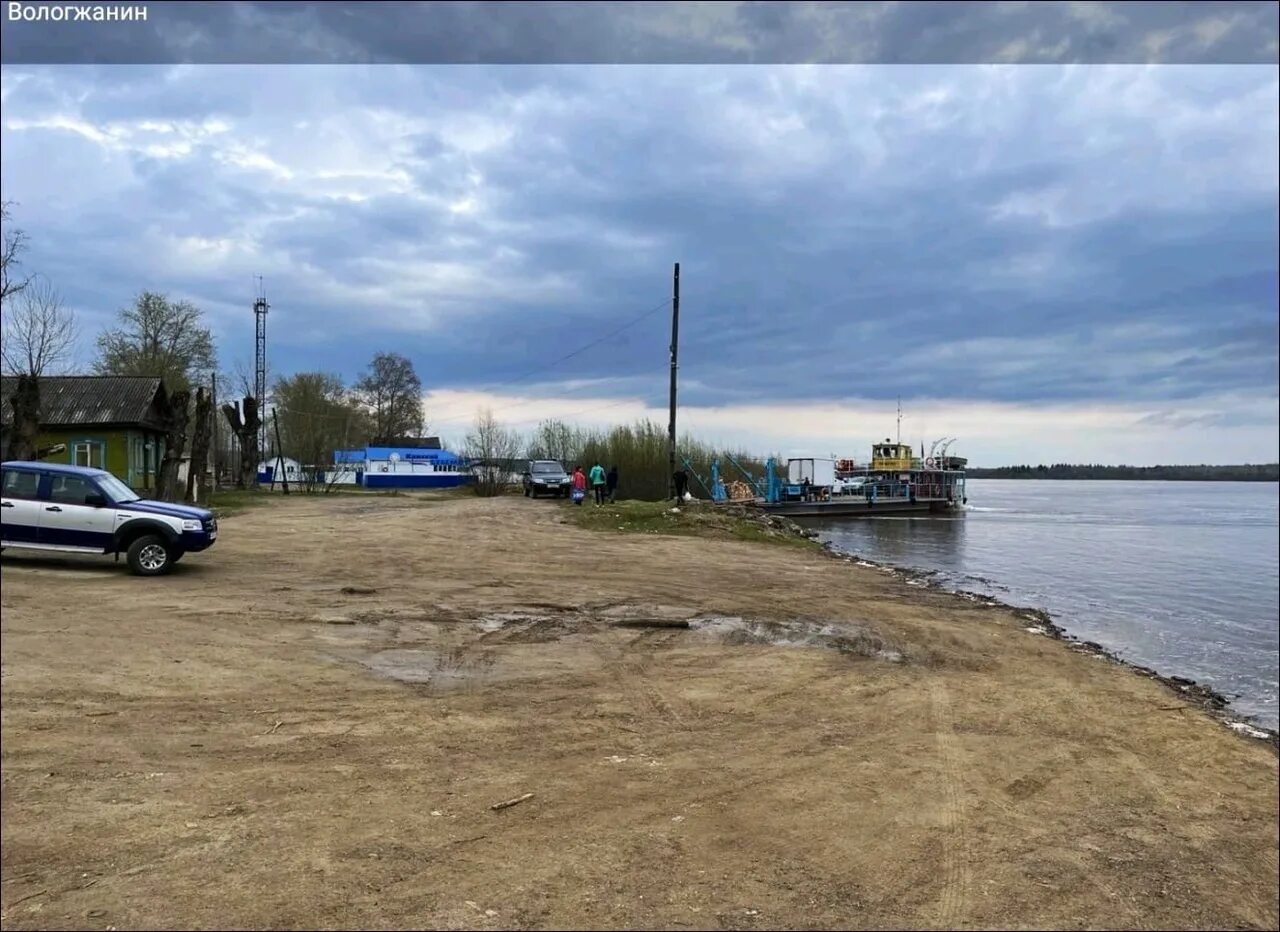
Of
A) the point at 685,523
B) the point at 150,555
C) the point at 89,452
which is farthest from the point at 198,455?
the point at 150,555

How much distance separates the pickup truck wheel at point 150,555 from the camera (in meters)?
10.8

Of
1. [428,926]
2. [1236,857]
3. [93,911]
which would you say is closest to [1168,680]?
[1236,857]

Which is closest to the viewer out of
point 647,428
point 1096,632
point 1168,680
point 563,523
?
point 1168,680

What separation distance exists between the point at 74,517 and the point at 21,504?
43.1 inches

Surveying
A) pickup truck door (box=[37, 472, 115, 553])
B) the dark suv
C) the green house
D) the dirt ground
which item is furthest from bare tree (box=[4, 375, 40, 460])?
the dark suv

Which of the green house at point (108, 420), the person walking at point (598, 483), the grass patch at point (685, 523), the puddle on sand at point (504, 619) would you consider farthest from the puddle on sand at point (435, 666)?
the green house at point (108, 420)

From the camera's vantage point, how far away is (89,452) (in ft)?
94.1

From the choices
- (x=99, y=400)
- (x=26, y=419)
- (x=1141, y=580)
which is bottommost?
(x=1141, y=580)

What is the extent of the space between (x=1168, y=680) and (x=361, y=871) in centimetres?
1059

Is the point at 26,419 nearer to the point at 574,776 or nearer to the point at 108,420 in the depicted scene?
the point at 574,776

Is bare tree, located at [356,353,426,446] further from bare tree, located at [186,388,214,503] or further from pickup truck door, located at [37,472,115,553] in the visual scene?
pickup truck door, located at [37,472,115,553]

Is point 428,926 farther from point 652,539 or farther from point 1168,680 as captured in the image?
point 652,539

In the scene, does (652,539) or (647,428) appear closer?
(652,539)

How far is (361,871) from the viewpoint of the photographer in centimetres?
366
